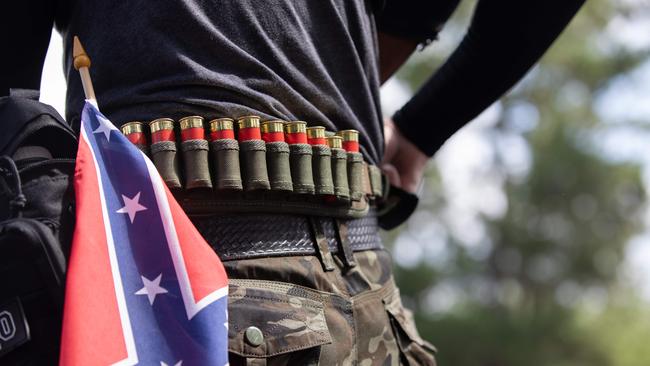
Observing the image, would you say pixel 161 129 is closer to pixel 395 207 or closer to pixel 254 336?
pixel 254 336

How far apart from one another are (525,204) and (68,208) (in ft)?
55.6

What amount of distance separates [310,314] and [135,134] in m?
0.42

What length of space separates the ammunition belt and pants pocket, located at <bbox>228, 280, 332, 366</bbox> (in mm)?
150

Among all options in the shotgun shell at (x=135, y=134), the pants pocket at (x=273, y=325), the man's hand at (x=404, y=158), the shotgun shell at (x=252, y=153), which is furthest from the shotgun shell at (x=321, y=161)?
the man's hand at (x=404, y=158)

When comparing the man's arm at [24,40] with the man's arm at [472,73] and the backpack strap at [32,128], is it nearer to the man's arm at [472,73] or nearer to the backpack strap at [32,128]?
the backpack strap at [32,128]

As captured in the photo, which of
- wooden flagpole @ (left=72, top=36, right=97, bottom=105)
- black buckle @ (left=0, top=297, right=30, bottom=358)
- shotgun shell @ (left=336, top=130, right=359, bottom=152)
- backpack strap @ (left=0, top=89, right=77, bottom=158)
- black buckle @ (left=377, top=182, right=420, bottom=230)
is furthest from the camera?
black buckle @ (left=377, top=182, right=420, bottom=230)

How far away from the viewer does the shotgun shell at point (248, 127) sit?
154 centimetres

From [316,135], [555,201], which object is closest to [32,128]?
[316,135]

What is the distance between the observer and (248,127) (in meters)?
1.55

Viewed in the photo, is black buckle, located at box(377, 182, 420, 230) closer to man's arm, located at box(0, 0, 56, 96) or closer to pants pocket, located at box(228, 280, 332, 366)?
pants pocket, located at box(228, 280, 332, 366)

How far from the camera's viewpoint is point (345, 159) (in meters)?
1.67

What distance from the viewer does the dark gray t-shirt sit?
1.51 m

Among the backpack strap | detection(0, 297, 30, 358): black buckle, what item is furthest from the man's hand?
detection(0, 297, 30, 358): black buckle

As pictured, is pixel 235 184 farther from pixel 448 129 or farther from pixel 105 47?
pixel 448 129
